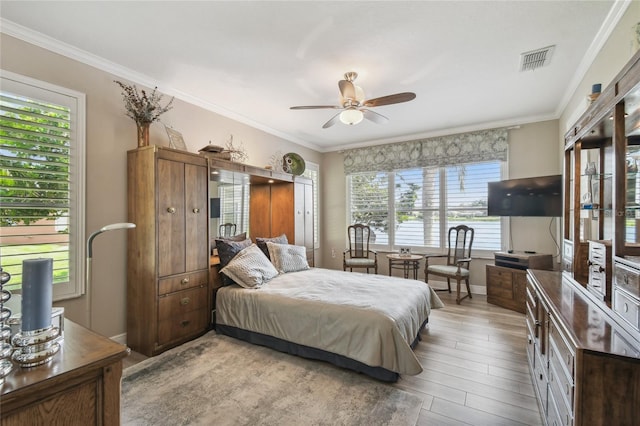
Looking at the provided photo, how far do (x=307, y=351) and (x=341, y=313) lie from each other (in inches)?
20.6

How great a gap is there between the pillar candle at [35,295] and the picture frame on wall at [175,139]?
252 centimetres

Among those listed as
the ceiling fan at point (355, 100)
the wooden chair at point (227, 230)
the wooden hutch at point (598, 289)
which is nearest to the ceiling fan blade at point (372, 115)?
the ceiling fan at point (355, 100)

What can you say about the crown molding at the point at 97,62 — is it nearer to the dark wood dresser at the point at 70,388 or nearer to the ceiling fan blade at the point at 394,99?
the ceiling fan blade at the point at 394,99

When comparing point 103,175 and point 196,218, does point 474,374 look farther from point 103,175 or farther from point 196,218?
point 103,175

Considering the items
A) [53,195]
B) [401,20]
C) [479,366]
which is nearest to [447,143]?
[401,20]

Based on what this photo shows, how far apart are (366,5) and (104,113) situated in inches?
103

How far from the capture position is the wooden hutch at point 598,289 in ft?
3.44

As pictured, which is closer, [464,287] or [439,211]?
[464,287]

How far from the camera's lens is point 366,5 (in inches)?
78.7

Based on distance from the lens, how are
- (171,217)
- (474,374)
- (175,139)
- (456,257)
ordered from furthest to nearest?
(456,257) < (175,139) < (171,217) < (474,374)

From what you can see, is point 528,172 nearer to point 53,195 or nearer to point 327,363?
point 327,363

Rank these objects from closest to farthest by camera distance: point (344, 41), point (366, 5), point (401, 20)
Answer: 1. point (366, 5)
2. point (401, 20)
3. point (344, 41)

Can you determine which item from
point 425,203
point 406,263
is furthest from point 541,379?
point 425,203

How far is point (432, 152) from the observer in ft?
16.5
